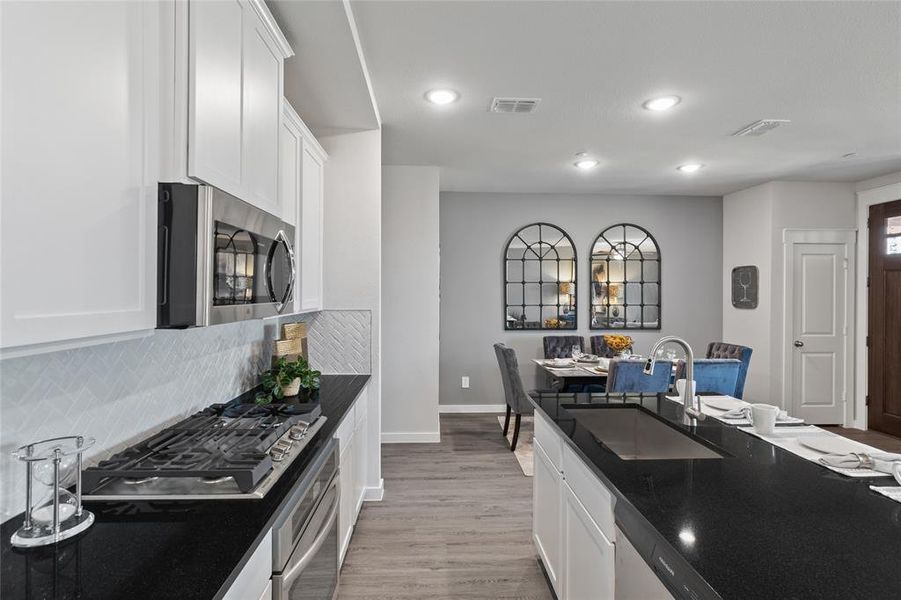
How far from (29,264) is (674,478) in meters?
1.58

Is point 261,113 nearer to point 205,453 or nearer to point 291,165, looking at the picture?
point 291,165

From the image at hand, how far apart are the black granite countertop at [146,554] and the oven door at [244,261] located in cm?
49

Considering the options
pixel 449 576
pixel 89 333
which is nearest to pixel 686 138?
pixel 449 576

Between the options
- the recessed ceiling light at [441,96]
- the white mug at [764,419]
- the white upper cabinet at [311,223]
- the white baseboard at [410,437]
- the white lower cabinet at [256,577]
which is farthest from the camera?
the white baseboard at [410,437]

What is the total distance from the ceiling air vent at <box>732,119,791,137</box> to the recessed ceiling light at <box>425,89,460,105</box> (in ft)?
7.25

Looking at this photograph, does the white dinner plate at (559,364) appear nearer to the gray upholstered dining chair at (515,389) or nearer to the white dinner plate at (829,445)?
the gray upholstered dining chair at (515,389)

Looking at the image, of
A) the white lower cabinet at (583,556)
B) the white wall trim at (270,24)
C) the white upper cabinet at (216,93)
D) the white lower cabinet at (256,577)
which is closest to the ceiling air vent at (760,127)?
the white lower cabinet at (583,556)

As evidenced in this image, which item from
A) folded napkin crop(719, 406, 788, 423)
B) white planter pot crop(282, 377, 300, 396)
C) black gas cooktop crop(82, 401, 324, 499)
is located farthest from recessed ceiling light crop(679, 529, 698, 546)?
white planter pot crop(282, 377, 300, 396)

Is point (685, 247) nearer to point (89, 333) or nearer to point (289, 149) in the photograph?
point (289, 149)

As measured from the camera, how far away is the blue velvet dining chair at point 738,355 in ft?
13.5

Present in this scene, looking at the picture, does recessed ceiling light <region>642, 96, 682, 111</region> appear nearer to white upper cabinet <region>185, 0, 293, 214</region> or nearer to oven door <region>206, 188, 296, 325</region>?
white upper cabinet <region>185, 0, 293, 214</region>

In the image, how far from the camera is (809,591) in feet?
2.81

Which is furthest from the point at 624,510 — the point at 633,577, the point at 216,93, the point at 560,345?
the point at 560,345

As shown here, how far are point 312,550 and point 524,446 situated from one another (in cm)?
315
